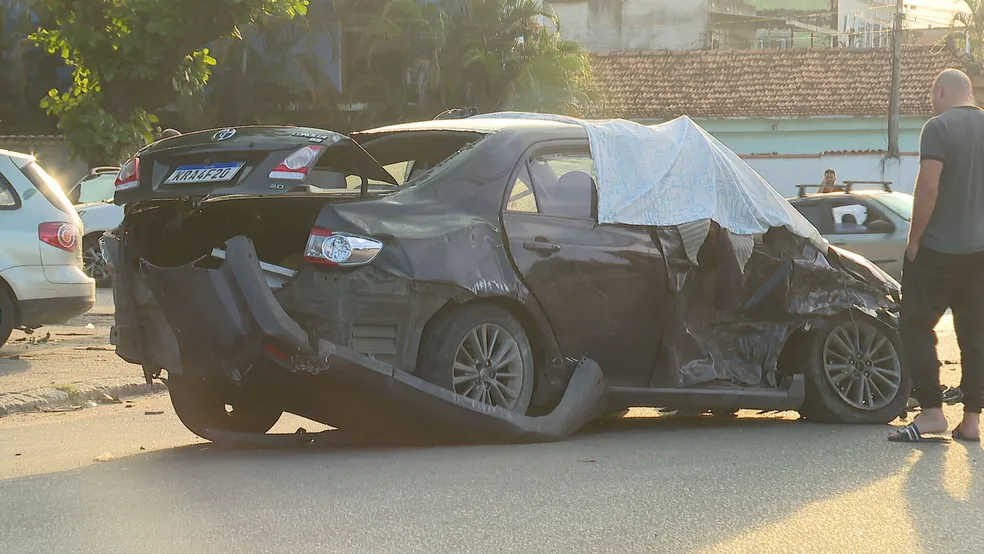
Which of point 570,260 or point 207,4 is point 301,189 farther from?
point 207,4

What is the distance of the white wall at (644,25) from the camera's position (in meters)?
57.3

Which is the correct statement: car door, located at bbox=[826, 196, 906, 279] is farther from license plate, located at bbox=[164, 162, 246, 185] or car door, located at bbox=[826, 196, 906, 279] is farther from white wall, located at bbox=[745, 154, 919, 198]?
white wall, located at bbox=[745, 154, 919, 198]

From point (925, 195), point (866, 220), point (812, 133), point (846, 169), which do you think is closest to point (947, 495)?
point (925, 195)

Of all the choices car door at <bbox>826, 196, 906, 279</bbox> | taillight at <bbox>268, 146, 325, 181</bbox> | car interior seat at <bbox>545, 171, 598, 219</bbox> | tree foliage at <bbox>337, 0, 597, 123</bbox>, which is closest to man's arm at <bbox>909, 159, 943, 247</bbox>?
car interior seat at <bbox>545, 171, 598, 219</bbox>

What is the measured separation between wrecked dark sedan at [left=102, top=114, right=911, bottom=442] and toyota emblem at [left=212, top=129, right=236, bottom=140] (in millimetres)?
22

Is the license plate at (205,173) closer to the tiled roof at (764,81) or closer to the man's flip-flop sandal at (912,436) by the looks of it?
the man's flip-flop sandal at (912,436)

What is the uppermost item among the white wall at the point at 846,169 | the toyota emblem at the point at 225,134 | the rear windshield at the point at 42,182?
the toyota emblem at the point at 225,134

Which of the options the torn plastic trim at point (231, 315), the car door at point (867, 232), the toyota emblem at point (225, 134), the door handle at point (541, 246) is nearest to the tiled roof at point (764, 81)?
the car door at point (867, 232)

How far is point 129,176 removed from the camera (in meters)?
7.03

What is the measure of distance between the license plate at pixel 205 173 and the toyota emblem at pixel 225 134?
0.51ft

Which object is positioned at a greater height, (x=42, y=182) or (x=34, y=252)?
(x=42, y=182)

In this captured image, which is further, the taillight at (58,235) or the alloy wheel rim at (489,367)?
the taillight at (58,235)

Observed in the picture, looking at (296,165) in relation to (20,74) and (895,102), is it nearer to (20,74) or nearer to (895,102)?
(20,74)

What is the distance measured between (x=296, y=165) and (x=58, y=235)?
267 inches
